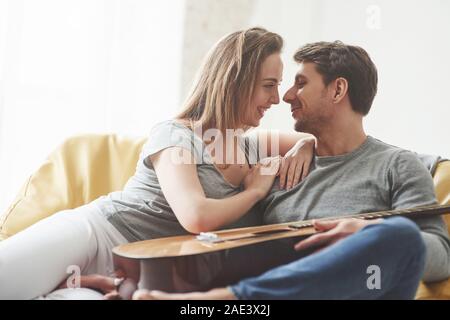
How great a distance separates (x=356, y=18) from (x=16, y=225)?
2.07 m

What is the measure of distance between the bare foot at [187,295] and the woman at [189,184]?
0.73ft

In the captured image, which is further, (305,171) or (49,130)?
(49,130)

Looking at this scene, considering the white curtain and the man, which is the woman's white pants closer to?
the man

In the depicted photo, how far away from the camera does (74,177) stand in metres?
1.87

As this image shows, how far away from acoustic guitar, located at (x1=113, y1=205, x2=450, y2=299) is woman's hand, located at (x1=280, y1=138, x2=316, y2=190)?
34 cm

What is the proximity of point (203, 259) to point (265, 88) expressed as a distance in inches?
26.1

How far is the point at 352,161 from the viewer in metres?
1.57

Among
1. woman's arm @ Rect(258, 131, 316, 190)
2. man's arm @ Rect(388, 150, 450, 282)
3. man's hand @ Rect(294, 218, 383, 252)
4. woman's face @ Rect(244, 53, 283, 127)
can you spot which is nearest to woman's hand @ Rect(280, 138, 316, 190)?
woman's arm @ Rect(258, 131, 316, 190)

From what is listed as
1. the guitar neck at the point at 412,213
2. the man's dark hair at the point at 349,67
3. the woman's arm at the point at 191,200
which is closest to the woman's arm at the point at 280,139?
the man's dark hair at the point at 349,67

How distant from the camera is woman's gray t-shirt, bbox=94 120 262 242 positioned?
1.46m

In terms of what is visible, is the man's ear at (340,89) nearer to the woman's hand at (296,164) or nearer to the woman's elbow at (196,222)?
the woman's hand at (296,164)

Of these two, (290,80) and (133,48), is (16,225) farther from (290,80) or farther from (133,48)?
(290,80)

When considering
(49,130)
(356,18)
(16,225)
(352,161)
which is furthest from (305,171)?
(49,130)

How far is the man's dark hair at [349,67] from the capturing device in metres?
1.63
